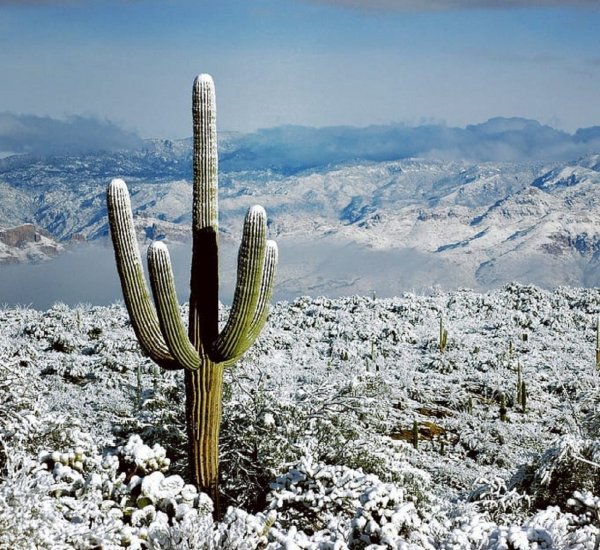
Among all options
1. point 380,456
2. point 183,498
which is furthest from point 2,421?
point 380,456

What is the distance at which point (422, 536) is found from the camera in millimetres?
5469

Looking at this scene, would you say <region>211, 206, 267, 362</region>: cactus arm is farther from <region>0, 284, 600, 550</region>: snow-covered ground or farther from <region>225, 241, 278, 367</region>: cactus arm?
<region>0, 284, 600, 550</region>: snow-covered ground

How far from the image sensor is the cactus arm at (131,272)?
706 centimetres

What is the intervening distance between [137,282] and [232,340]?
0.94 meters

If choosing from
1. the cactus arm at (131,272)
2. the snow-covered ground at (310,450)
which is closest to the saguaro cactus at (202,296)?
the cactus arm at (131,272)

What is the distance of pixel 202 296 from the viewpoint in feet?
→ 24.6

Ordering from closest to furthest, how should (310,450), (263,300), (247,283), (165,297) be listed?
(165,297) < (247,283) < (263,300) < (310,450)

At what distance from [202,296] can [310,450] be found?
178 centimetres

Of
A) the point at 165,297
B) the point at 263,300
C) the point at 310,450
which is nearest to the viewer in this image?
the point at 165,297

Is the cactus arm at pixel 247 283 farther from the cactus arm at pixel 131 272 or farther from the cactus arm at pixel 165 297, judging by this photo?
the cactus arm at pixel 131 272

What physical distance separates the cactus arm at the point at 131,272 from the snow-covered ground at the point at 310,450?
0.88 meters

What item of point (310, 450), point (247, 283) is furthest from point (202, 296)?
point (310, 450)

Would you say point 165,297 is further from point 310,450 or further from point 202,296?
point 310,450

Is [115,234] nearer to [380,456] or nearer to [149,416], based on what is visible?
[149,416]
